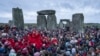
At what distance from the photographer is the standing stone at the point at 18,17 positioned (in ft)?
129

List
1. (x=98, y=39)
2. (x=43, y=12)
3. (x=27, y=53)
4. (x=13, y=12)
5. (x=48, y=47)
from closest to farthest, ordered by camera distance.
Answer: (x=27, y=53) < (x=48, y=47) < (x=98, y=39) < (x=13, y=12) < (x=43, y=12)

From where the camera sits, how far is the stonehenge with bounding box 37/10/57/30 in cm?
4193

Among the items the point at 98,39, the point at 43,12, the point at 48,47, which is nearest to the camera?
the point at 48,47

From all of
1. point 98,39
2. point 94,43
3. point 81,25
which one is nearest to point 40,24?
point 81,25

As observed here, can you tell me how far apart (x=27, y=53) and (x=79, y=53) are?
456 centimetres

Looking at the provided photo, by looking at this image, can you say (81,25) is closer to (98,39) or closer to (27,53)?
(98,39)

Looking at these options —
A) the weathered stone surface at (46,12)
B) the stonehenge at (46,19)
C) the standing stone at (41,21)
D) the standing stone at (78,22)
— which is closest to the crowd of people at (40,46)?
the standing stone at (78,22)

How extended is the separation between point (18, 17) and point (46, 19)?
433cm

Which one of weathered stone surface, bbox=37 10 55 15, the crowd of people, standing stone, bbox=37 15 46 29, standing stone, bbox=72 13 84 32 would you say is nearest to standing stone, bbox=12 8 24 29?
standing stone, bbox=37 15 46 29

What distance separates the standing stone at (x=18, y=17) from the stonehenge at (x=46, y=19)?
2.64 m

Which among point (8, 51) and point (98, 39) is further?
point (98, 39)

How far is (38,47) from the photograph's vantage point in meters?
23.3

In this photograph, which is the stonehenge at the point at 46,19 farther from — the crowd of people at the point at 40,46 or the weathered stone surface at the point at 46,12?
the crowd of people at the point at 40,46

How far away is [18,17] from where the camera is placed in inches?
1560
